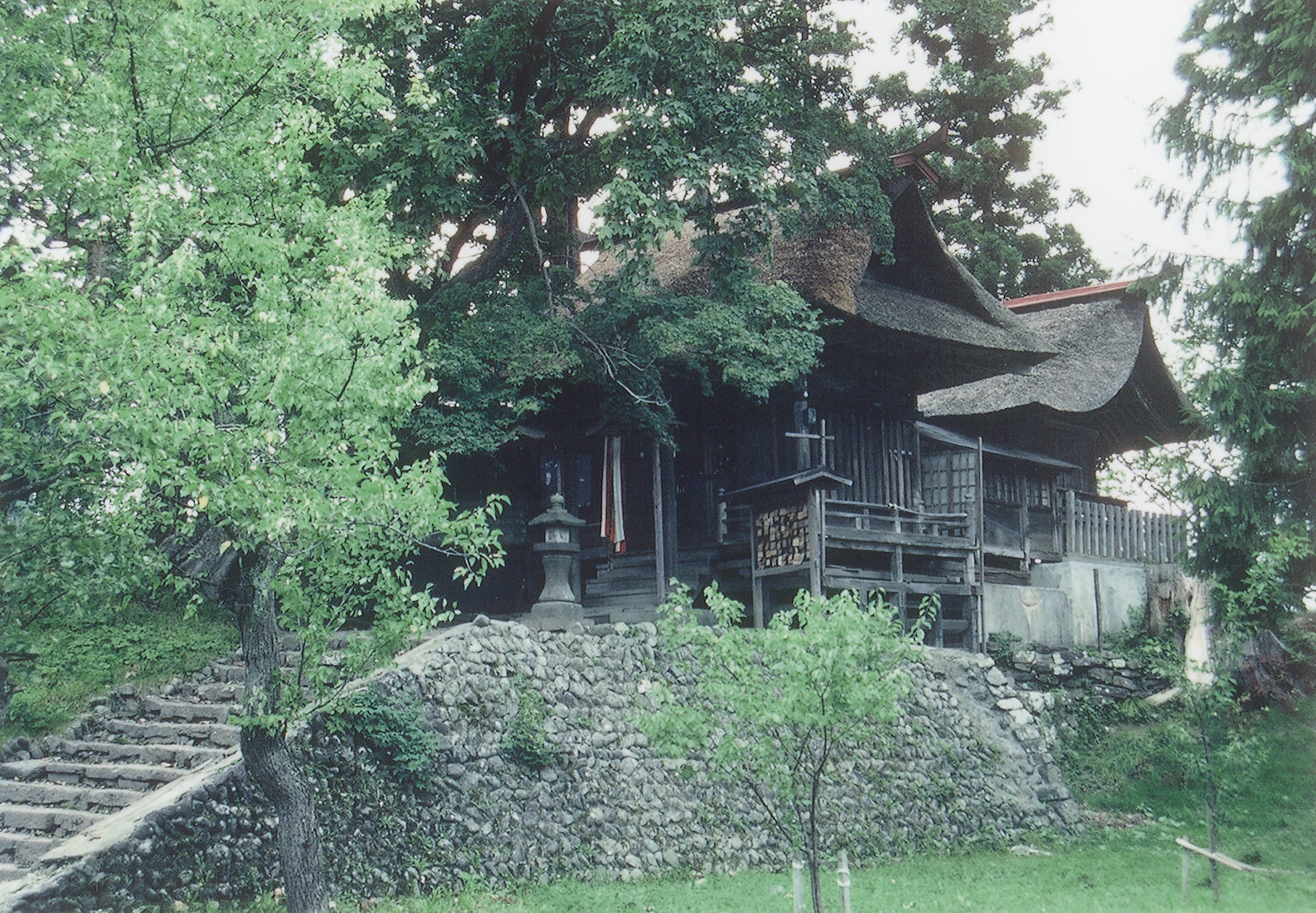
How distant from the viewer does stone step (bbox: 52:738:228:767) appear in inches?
426

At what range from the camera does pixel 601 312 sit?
15.1 meters

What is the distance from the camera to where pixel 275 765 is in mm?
8453

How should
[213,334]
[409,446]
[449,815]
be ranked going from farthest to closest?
[409,446]
[449,815]
[213,334]

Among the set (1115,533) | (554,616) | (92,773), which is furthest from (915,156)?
(92,773)

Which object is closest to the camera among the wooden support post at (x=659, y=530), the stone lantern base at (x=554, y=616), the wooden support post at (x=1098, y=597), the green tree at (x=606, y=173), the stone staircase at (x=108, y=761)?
the stone staircase at (x=108, y=761)

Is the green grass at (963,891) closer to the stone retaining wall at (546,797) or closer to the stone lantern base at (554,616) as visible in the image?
the stone retaining wall at (546,797)

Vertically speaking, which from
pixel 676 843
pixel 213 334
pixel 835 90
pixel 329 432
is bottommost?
pixel 676 843

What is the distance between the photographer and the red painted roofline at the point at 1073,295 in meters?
23.6

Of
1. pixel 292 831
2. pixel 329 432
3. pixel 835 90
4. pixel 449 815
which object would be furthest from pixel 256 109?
pixel 835 90

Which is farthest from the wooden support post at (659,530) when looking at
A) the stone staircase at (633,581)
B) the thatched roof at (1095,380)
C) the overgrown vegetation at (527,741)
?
the thatched roof at (1095,380)

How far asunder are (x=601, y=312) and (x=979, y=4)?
10124 mm

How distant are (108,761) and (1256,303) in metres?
13.4

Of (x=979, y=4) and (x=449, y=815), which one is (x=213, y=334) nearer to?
(x=449, y=815)

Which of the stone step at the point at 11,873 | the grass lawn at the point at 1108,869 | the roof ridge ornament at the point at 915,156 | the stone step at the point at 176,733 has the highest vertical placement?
the roof ridge ornament at the point at 915,156
